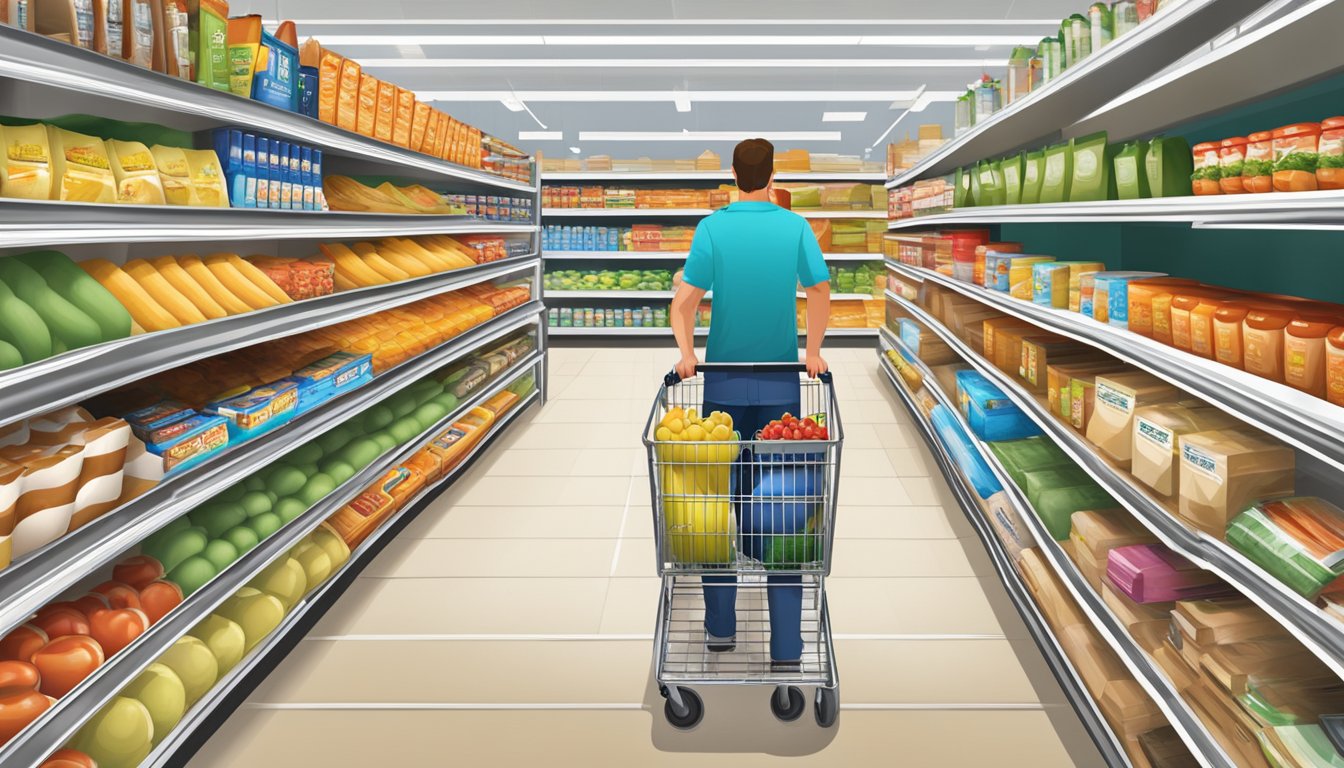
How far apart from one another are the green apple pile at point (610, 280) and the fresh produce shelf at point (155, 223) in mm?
6785

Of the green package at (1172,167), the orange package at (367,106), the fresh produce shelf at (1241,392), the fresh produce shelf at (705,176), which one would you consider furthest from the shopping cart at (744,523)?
the fresh produce shelf at (705,176)

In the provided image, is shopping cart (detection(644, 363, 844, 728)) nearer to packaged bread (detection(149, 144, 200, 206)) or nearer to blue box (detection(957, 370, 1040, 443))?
packaged bread (detection(149, 144, 200, 206))

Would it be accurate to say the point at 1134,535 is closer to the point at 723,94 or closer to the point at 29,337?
the point at 29,337

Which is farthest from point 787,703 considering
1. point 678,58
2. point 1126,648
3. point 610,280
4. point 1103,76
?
point 678,58

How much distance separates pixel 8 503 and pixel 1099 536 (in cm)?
256

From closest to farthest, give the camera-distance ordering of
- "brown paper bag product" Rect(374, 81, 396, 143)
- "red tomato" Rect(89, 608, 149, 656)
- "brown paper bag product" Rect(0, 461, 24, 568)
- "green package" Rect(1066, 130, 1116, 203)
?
"brown paper bag product" Rect(0, 461, 24, 568) < "red tomato" Rect(89, 608, 149, 656) < "green package" Rect(1066, 130, 1116, 203) < "brown paper bag product" Rect(374, 81, 396, 143)

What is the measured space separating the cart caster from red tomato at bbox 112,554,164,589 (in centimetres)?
137

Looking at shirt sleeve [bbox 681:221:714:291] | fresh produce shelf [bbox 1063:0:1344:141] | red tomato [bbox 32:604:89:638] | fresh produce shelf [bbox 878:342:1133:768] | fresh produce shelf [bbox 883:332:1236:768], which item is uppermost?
fresh produce shelf [bbox 1063:0:1344:141]

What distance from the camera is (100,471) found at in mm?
1922

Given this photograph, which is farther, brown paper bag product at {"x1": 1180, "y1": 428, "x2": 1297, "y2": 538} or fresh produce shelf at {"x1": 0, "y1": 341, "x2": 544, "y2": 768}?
brown paper bag product at {"x1": 1180, "y1": 428, "x2": 1297, "y2": 538}

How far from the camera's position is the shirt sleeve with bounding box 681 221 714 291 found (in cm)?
288

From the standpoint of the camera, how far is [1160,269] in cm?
343

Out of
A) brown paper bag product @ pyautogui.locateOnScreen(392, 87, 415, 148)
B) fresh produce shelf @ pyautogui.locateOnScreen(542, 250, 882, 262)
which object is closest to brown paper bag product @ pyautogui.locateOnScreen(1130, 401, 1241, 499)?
brown paper bag product @ pyautogui.locateOnScreen(392, 87, 415, 148)

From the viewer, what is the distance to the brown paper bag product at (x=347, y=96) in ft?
10.9
